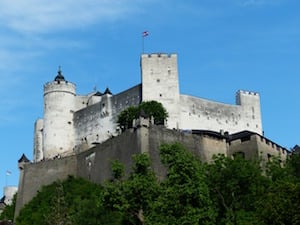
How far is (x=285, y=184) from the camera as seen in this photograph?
3378cm

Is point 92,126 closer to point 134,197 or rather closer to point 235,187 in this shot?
point 235,187

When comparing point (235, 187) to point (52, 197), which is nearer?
point (235, 187)

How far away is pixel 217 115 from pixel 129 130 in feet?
70.4

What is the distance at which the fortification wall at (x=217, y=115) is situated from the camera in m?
75.7

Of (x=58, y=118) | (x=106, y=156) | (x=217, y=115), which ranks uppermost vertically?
(x=58, y=118)

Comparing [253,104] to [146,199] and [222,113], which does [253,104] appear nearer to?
[222,113]

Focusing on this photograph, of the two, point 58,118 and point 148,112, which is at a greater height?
point 58,118

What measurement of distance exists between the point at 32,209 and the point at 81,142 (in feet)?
67.8

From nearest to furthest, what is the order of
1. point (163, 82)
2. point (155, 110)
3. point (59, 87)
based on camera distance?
point (155, 110)
point (163, 82)
point (59, 87)

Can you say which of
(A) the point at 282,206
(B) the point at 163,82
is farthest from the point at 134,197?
(B) the point at 163,82

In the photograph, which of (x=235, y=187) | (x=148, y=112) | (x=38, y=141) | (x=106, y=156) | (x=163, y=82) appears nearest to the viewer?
(x=235, y=187)

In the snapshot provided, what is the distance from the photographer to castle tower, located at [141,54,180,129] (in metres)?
73.6

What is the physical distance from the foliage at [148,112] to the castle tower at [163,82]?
144 cm

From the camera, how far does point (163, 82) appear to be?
74438 mm
